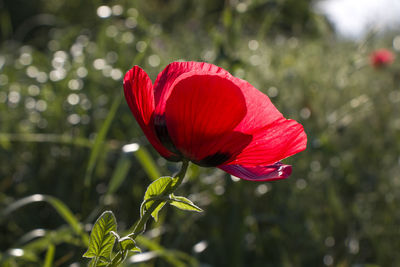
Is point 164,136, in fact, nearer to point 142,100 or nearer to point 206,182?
point 142,100

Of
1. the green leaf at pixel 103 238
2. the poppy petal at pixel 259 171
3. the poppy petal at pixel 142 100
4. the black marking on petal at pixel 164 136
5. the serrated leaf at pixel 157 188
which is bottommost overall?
the poppy petal at pixel 259 171

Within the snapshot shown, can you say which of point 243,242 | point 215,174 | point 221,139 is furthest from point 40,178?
point 221,139

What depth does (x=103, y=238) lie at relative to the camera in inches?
17.7

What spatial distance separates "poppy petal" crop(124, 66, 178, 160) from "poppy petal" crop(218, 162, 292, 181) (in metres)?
0.07

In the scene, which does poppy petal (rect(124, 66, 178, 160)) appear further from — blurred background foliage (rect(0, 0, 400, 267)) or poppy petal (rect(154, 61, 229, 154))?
blurred background foliage (rect(0, 0, 400, 267))

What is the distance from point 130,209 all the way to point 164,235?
170mm

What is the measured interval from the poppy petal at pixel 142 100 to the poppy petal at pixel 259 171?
68mm

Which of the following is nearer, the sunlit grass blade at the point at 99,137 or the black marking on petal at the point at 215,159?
the black marking on petal at the point at 215,159

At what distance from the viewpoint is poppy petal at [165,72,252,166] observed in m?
0.49

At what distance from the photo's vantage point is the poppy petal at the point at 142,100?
501 mm

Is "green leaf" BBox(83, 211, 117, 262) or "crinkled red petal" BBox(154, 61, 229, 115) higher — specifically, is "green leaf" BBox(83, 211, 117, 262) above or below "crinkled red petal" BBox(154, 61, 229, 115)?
below

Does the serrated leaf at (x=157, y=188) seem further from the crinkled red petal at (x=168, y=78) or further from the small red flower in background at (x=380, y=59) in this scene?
the small red flower in background at (x=380, y=59)

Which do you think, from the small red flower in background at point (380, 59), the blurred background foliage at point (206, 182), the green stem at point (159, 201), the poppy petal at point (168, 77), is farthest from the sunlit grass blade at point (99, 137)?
the small red flower in background at point (380, 59)

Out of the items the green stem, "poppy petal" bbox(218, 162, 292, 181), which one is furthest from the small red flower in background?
the green stem
